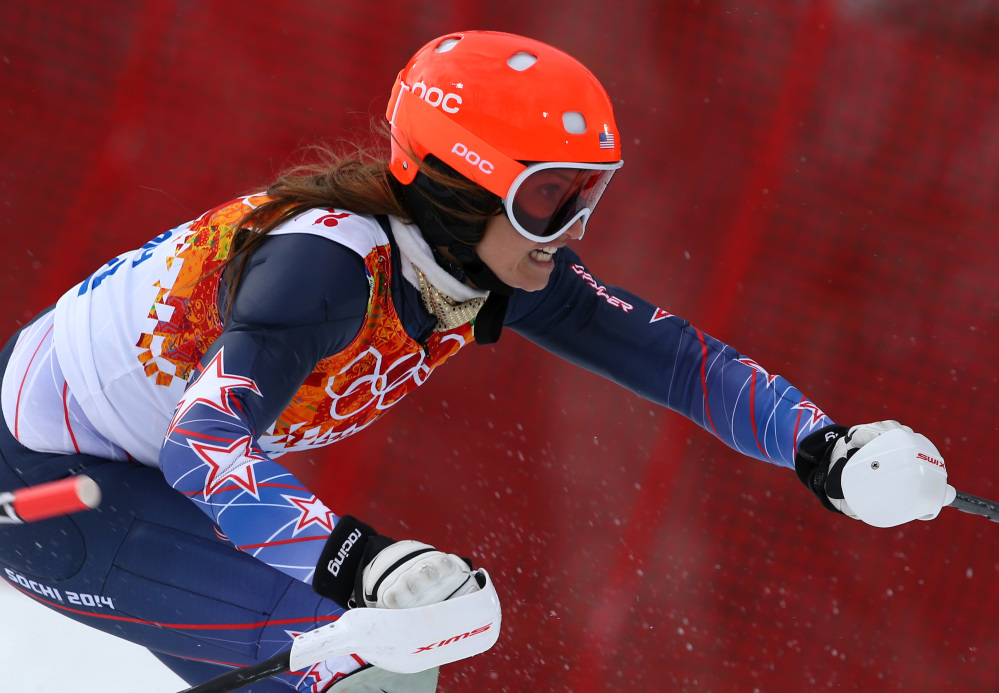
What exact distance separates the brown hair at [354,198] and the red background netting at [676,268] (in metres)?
1.72

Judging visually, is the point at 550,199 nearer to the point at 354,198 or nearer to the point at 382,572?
the point at 354,198

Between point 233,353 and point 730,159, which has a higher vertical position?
point 233,353

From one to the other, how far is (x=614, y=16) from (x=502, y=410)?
1.36m

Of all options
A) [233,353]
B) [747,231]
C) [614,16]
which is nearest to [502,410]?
[747,231]

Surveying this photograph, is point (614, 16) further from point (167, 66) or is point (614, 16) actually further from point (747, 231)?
point (167, 66)

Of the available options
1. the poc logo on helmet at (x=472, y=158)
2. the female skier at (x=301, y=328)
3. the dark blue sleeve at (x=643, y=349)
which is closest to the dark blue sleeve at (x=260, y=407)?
the female skier at (x=301, y=328)

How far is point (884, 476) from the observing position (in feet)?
4.47

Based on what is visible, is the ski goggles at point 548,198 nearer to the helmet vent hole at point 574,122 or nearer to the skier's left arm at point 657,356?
the helmet vent hole at point 574,122

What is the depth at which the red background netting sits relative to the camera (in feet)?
10.1

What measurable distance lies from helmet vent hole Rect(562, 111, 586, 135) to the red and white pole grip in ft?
2.62

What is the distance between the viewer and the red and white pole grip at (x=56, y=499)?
3.23ft

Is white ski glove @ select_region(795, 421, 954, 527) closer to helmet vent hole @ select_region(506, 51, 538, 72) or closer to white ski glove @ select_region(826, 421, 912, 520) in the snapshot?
white ski glove @ select_region(826, 421, 912, 520)

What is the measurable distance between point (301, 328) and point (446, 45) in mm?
567

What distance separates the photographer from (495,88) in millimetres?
1381
